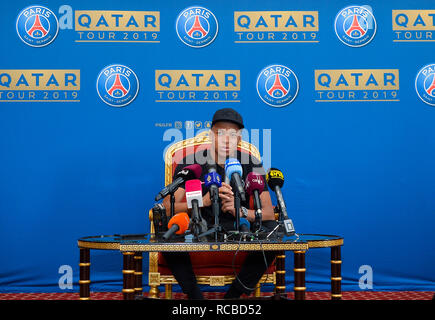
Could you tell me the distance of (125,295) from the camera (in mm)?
2203

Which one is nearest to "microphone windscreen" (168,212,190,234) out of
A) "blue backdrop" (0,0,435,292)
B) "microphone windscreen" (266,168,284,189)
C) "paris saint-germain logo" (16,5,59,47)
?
"microphone windscreen" (266,168,284,189)

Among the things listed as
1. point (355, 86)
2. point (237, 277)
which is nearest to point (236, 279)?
point (237, 277)

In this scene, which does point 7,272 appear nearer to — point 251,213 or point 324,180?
point 251,213

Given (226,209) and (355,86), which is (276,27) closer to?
(355,86)

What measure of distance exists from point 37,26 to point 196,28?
142cm

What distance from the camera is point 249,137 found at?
13.2 feet

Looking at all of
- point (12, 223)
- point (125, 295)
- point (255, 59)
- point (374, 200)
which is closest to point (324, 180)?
point (374, 200)

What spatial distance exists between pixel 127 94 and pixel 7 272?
186 centimetres

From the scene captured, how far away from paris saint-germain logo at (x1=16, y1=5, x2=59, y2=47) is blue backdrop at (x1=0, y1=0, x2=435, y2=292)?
2.3 inches

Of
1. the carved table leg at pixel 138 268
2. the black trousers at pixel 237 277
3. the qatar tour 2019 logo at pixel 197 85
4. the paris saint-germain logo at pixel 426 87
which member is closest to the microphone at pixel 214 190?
the black trousers at pixel 237 277

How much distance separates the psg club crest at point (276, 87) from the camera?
4.04m

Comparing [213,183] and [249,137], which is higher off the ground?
[249,137]

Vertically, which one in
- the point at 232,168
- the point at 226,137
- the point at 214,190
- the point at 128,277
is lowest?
the point at 128,277

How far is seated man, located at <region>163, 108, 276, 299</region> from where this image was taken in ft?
8.05
